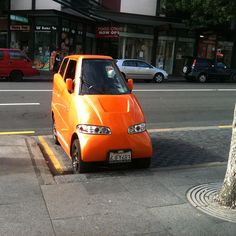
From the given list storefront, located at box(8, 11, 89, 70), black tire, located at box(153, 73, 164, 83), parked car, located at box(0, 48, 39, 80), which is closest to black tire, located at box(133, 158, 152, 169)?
parked car, located at box(0, 48, 39, 80)

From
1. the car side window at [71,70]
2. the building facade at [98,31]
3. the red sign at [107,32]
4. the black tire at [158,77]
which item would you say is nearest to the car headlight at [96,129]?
the car side window at [71,70]

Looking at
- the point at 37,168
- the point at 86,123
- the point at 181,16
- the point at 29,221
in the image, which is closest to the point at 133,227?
the point at 29,221

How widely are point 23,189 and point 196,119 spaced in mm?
7418

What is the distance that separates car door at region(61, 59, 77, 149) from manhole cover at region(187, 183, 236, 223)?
7.32 ft

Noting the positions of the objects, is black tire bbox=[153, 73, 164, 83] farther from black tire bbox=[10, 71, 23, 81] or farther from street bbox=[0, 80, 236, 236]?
street bbox=[0, 80, 236, 236]

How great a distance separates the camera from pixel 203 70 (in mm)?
26438

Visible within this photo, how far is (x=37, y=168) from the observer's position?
6.42 m

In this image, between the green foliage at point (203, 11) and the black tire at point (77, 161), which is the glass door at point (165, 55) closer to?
the green foliage at point (203, 11)

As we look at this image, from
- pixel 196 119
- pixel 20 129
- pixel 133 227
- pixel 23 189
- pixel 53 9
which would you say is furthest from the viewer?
pixel 53 9

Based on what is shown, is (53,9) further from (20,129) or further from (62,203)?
(62,203)

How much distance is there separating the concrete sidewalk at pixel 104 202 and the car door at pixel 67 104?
64 centimetres

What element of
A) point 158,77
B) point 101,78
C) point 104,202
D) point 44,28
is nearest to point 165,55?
point 158,77

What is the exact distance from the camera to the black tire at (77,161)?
610 centimetres

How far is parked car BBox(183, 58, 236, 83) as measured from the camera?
26.2m
